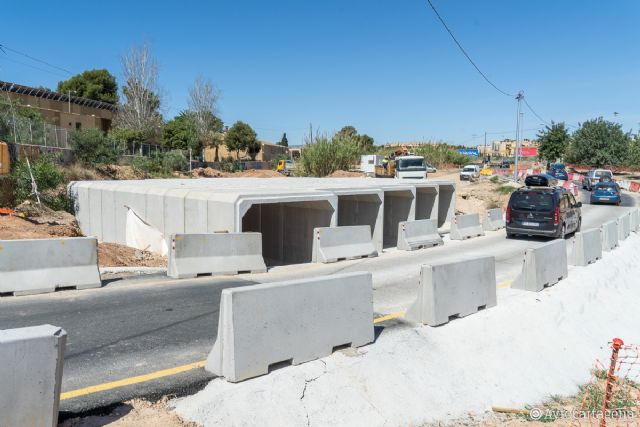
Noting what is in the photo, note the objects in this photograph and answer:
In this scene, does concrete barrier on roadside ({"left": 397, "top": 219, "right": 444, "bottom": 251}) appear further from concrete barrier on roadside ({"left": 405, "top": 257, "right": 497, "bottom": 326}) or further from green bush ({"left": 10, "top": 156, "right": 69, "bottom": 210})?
green bush ({"left": 10, "top": 156, "right": 69, "bottom": 210})

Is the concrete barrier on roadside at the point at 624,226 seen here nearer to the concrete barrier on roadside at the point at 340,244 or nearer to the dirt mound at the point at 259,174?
the concrete barrier on roadside at the point at 340,244

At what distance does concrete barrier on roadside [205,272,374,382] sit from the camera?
551cm

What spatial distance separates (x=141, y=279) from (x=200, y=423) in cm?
653

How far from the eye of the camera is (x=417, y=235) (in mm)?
17422

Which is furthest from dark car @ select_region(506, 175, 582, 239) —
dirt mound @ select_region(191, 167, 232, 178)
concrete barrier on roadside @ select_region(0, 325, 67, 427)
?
dirt mound @ select_region(191, 167, 232, 178)

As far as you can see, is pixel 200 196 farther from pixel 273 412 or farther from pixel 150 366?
pixel 273 412

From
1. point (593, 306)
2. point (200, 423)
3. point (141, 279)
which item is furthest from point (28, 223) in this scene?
point (593, 306)

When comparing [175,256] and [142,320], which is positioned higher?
[175,256]

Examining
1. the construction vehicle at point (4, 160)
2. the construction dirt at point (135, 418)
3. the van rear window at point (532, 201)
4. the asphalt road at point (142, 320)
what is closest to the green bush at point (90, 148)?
the construction vehicle at point (4, 160)

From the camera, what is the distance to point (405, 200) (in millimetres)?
20250

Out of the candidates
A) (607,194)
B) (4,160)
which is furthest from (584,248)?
(607,194)

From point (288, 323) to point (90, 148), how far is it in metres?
30.8

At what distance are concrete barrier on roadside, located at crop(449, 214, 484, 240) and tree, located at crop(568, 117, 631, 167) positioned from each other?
2007 inches

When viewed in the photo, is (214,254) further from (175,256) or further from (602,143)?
(602,143)
